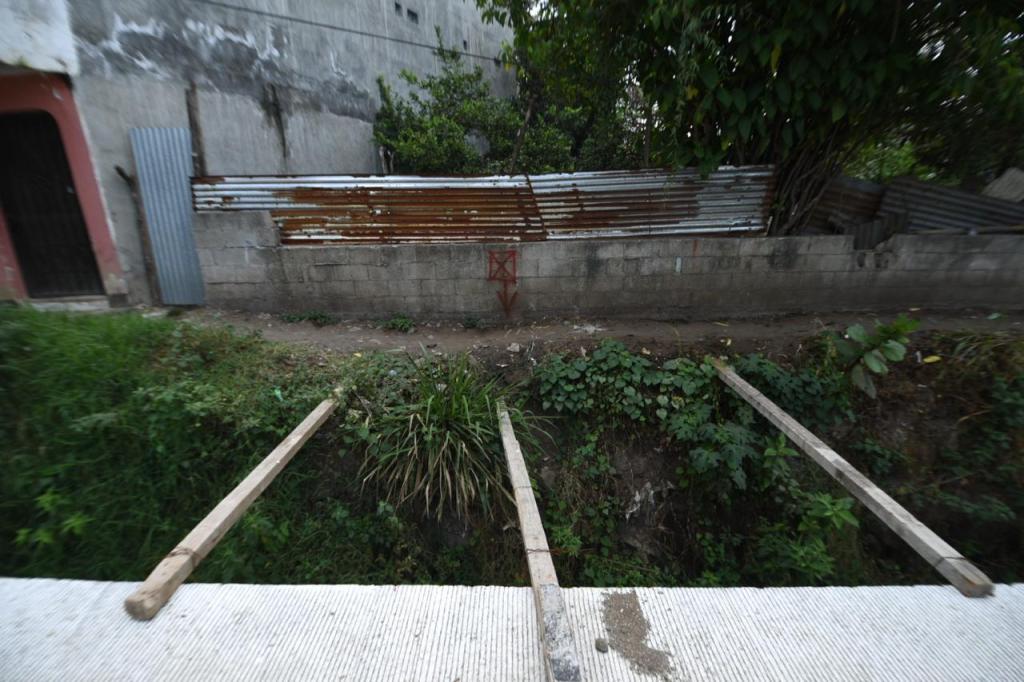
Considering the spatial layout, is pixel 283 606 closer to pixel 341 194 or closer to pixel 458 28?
pixel 341 194

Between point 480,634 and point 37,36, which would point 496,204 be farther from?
point 37,36

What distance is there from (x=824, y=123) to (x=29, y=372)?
614 cm

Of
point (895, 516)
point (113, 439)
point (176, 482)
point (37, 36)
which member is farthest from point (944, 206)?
point (37, 36)

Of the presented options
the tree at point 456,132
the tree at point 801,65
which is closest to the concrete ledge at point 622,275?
the tree at point 801,65

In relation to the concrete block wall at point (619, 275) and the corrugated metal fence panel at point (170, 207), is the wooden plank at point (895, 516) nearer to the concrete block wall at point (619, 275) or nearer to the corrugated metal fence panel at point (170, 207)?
the concrete block wall at point (619, 275)

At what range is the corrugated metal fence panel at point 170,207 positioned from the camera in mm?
4074

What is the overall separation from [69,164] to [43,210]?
0.62 meters

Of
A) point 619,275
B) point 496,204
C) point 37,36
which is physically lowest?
point 619,275

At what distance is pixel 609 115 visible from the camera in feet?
18.1

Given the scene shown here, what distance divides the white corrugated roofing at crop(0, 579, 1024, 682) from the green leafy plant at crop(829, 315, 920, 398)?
1.60 meters

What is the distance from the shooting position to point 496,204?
3.96 metres

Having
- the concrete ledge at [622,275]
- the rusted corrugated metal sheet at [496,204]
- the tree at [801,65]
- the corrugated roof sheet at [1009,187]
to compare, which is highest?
the tree at [801,65]

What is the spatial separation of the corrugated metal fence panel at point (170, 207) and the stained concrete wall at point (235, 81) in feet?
0.59

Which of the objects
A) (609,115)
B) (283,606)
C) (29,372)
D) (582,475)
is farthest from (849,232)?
(29,372)
